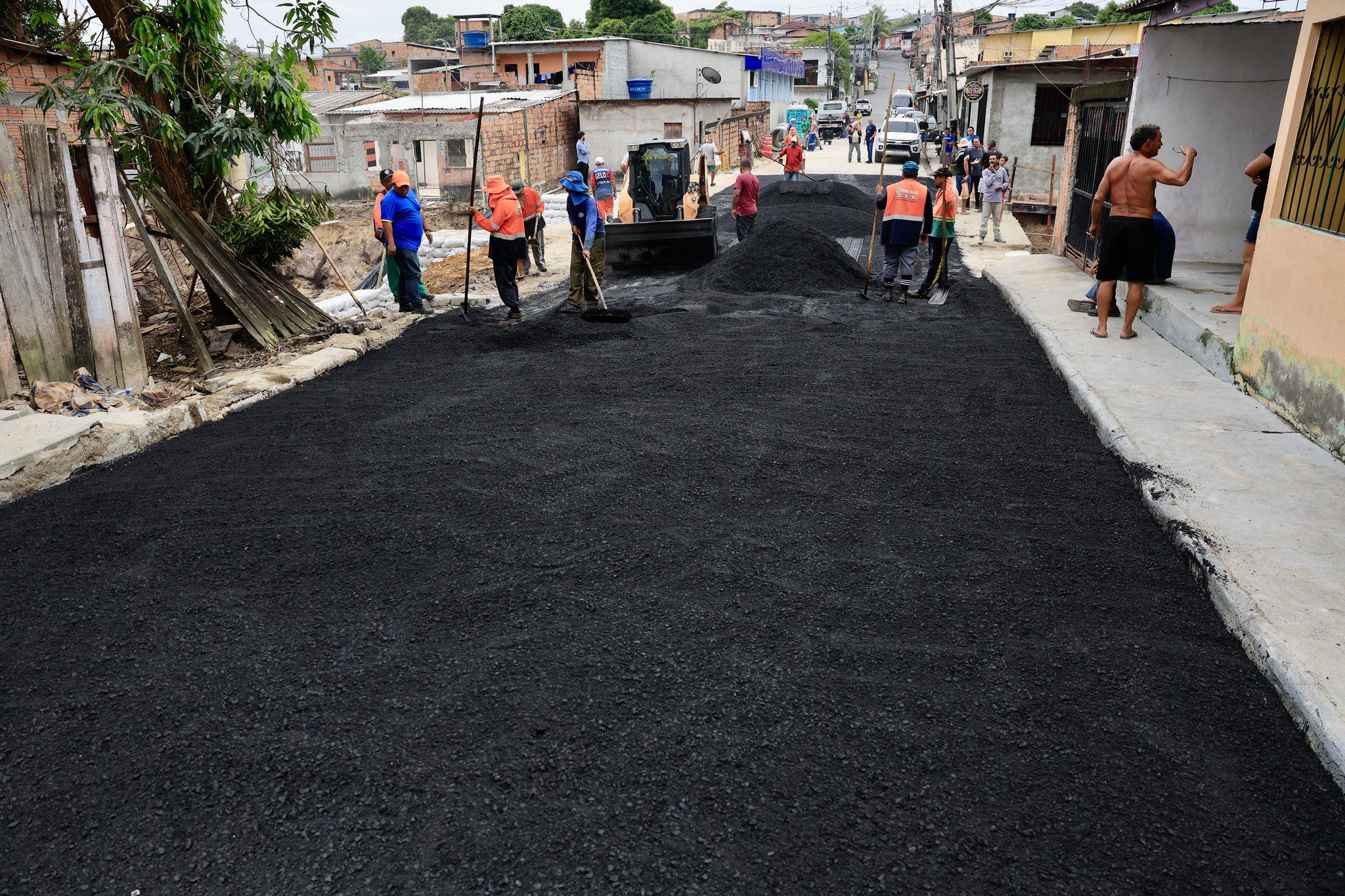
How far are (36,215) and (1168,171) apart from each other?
8.80 metres

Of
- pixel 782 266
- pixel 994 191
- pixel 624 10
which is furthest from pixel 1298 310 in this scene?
pixel 624 10

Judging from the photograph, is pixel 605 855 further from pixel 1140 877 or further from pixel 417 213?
pixel 417 213

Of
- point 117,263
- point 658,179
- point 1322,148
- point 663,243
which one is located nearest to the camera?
point 1322,148

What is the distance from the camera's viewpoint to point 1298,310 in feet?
18.4

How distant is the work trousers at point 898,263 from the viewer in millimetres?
11352

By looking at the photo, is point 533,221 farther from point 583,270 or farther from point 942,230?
point 942,230

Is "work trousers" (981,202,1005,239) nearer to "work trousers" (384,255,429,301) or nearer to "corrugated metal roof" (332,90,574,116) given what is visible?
"work trousers" (384,255,429,301)

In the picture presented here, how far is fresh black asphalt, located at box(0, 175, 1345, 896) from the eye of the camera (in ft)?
8.21

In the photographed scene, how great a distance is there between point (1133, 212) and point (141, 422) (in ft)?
26.2

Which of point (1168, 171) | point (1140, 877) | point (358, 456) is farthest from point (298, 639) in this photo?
point (1168, 171)

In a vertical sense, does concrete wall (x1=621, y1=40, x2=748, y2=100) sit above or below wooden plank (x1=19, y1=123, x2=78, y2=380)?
above

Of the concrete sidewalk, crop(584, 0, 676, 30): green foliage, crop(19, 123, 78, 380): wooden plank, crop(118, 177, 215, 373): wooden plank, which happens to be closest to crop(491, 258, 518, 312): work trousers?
crop(118, 177, 215, 373): wooden plank

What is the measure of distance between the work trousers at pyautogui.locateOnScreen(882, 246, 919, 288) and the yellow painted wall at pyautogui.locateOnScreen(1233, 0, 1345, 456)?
207 inches

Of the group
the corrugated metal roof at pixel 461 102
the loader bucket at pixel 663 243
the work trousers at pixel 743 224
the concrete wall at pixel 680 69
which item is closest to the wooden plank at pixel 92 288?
the loader bucket at pixel 663 243
